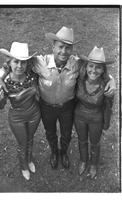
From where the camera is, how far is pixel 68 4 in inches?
114

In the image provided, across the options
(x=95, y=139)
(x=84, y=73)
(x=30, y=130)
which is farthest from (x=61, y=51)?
(x=95, y=139)

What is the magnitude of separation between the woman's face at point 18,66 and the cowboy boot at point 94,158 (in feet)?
3.22

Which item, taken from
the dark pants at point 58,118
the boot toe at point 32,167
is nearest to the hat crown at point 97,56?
the dark pants at point 58,118

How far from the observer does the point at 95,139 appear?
3.09m

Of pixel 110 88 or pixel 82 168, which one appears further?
pixel 82 168

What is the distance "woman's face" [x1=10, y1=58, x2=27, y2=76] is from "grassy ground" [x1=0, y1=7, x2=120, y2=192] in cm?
71

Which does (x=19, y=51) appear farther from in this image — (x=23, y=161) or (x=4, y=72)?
(x=23, y=161)

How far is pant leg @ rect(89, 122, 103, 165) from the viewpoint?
9.75 ft

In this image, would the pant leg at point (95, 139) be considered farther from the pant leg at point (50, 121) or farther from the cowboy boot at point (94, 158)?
the pant leg at point (50, 121)

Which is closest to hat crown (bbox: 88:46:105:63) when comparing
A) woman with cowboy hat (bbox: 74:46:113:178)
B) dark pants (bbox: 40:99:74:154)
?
woman with cowboy hat (bbox: 74:46:113:178)

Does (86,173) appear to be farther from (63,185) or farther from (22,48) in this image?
(22,48)

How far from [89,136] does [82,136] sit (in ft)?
0.20

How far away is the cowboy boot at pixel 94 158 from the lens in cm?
319

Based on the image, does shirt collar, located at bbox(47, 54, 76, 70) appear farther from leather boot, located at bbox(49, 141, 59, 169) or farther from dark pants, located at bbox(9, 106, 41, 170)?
leather boot, located at bbox(49, 141, 59, 169)
